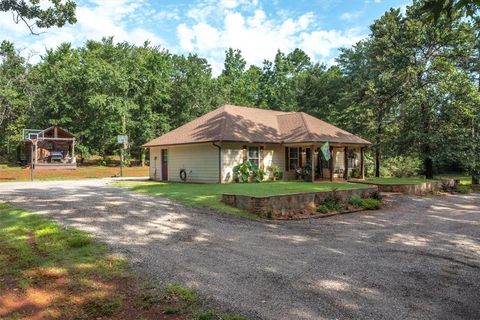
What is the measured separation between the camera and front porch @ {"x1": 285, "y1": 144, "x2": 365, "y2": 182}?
2119 cm

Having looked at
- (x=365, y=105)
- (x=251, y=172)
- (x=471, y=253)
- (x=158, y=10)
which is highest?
(x=158, y=10)

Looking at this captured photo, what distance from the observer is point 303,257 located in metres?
6.46

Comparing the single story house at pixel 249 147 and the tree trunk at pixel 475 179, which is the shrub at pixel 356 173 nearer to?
the single story house at pixel 249 147

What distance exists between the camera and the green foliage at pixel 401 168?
28656 mm

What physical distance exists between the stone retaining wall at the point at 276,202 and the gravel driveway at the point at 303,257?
942 millimetres

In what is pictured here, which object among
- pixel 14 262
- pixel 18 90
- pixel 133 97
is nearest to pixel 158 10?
pixel 14 262

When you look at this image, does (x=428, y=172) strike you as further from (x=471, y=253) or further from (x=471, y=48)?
(x=471, y=253)

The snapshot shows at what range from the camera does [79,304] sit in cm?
419

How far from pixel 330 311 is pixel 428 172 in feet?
71.0

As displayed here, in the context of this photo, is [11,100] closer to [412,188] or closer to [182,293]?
[412,188]

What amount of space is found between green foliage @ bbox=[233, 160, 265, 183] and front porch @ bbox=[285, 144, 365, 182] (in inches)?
106

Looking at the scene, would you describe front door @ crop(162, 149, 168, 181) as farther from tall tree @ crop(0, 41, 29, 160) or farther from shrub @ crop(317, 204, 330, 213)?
tall tree @ crop(0, 41, 29, 160)

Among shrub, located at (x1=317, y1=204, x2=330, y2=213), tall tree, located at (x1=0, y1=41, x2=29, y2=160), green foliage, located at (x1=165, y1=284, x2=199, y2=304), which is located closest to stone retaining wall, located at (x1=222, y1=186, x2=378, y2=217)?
shrub, located at (x1=317, y1=204, x2=330, y2=213)

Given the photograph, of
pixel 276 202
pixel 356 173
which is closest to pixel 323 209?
pixel 276 202
